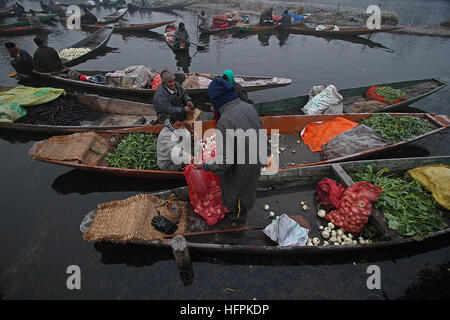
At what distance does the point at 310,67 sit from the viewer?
46.2 feet

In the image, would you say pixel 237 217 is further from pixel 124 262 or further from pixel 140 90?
pixel 140 90

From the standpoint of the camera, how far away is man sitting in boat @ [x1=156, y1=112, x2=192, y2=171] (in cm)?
427

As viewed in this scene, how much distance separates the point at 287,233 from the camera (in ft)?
13.2

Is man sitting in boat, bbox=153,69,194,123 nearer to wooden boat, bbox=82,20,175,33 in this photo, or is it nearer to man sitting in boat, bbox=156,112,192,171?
man sitting in boat, bbox=156,112,192,171

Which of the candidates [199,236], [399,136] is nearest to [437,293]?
[399,136]

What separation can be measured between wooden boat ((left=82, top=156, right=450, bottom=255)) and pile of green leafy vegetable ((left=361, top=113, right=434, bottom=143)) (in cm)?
124

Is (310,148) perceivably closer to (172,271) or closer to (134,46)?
(172,271)

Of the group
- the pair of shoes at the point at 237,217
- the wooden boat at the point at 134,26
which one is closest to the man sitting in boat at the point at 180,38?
the wooden boat at the point at 134,26

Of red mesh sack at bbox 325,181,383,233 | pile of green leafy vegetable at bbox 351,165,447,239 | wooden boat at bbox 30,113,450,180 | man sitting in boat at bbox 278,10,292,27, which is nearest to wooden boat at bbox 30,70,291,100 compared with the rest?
wooden boat at bbox 30,113,450,180

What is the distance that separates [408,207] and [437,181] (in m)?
0.84

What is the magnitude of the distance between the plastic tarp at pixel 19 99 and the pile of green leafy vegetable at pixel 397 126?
9.80 m

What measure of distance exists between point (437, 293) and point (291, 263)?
2.47 m

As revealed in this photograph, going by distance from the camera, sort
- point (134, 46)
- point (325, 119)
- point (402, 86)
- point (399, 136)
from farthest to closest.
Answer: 1. point (134, 46)
2. point (402, 86)
3. point (325, 119)
4. point (399, 136)

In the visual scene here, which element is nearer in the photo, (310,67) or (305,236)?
(305,236)
